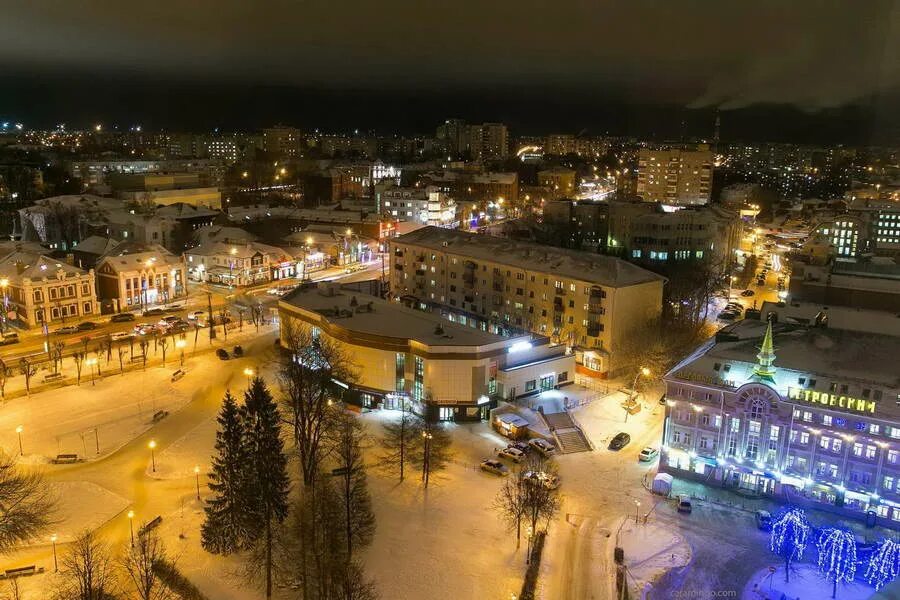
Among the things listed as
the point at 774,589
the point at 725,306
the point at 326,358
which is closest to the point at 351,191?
the point at 725,306

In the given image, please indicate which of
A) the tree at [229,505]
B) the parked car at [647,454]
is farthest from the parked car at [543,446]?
the tree at [229,505]

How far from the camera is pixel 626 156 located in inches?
4877

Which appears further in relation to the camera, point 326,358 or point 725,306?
point 725,306

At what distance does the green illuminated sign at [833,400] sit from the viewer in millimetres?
18375

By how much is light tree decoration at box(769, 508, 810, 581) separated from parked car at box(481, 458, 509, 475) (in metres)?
7.19

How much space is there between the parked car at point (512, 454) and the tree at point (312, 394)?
533 centimetres

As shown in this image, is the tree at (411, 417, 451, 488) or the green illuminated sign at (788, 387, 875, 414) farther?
the tree at (411, 417, 451, 488)

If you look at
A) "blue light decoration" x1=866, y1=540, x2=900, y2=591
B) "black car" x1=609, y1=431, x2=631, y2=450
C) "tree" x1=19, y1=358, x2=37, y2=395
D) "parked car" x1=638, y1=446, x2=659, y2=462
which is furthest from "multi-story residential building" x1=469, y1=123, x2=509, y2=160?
"blue light decoration" x1=866, y1=540, x2=900, y2=591

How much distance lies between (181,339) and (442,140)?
103243 millimetres

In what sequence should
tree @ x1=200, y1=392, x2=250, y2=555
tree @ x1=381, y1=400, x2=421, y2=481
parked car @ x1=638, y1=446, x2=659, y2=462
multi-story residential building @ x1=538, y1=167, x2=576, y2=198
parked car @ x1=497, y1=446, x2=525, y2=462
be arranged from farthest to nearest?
multi-story residential building @ x1=538, y1=167, x2=576, y2=198, parked car @ x1=638, y1=446, x2=659, y2=462, parked car @ x1=497, y1=446, x2=525, y2=462, tree @ x1=381, y1=400, x2=421, y2=481, tree @ x1=200, y1=392, x2=250, y2=555

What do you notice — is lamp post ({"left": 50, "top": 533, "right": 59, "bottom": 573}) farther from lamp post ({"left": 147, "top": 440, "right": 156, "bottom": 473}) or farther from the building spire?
the building spire

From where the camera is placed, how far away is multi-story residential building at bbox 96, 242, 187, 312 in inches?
1433

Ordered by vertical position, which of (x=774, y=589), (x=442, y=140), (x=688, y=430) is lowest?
(x=774, y=589)

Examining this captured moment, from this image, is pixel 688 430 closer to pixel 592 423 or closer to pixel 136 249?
pixel 592 423
